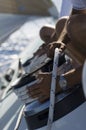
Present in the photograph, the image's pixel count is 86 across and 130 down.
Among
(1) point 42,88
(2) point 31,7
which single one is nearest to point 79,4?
(1) point 42,88

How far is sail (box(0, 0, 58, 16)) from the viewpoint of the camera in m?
2.95

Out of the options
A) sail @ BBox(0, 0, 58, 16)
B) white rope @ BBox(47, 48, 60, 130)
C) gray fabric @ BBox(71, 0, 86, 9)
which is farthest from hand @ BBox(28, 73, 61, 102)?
sail @ BBox(0, 0, 58, 16)

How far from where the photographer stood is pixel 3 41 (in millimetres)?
2582

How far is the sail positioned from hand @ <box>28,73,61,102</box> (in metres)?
1.57

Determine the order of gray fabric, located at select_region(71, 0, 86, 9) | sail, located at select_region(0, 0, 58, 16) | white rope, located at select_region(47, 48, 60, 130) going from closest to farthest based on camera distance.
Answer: white rope, located at select_region(47, 48, 60, 130)
gray fabric, located at select_region(71, 0, 86, 9)
sail, located at select_region(0, 0, 58, 16)

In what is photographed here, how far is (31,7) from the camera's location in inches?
119

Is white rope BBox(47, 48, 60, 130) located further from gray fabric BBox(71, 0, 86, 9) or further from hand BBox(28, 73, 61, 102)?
gray fabric BBox(71, 0, 86, 9)

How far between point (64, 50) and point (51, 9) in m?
1.65

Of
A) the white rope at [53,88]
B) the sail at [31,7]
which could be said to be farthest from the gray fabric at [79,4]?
the sail at [31,7]

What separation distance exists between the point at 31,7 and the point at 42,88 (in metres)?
1.73

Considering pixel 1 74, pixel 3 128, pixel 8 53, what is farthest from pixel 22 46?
pixel 3 128

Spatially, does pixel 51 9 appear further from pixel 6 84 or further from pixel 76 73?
pixel 76 73

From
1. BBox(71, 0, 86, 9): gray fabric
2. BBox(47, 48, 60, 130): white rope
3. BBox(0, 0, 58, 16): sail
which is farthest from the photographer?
BBox(0, 0, 58, 16): sail

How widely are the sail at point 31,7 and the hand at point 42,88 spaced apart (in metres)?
1.57
